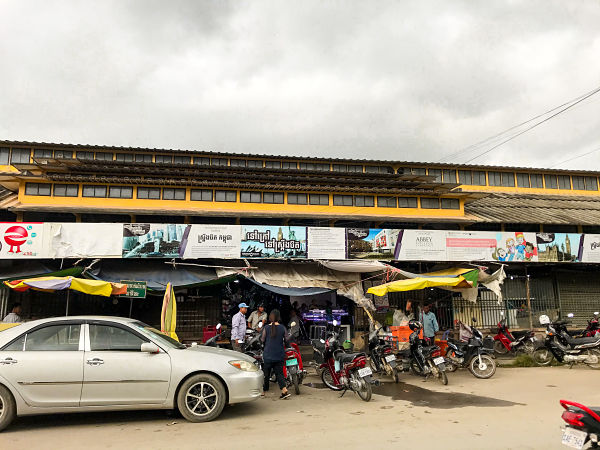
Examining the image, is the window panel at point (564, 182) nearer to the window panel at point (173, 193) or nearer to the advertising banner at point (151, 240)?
the window panel at point (173, 193)

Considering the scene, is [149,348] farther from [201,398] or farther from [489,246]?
[489,246]

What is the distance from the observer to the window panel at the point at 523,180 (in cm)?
2345

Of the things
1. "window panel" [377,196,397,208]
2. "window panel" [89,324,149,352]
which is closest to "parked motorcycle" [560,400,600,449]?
"window panel" [89,324,149,352]

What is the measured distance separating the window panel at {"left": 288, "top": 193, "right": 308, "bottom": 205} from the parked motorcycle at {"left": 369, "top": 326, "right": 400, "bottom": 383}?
776cm

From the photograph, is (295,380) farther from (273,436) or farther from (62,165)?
(62,165)

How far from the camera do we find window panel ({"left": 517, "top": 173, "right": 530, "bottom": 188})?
923 inches

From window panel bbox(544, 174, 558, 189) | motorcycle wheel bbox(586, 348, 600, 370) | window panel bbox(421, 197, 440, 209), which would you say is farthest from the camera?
window panel bbox(544, 174, 558, 189)

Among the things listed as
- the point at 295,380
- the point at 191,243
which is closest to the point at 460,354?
the point at 295,380

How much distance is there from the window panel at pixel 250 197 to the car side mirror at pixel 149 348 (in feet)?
35.0

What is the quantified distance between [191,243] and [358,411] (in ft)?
26.6

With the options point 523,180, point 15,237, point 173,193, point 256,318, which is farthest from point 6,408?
point 523,180

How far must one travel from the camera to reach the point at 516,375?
10312mm

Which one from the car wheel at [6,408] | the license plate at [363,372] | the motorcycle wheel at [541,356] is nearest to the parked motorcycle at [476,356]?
the motorcycle wheel at [541,356]

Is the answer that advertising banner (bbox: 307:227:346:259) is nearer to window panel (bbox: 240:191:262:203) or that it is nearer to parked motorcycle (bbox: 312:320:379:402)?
window panel (bbox: 240:191:262:203)
